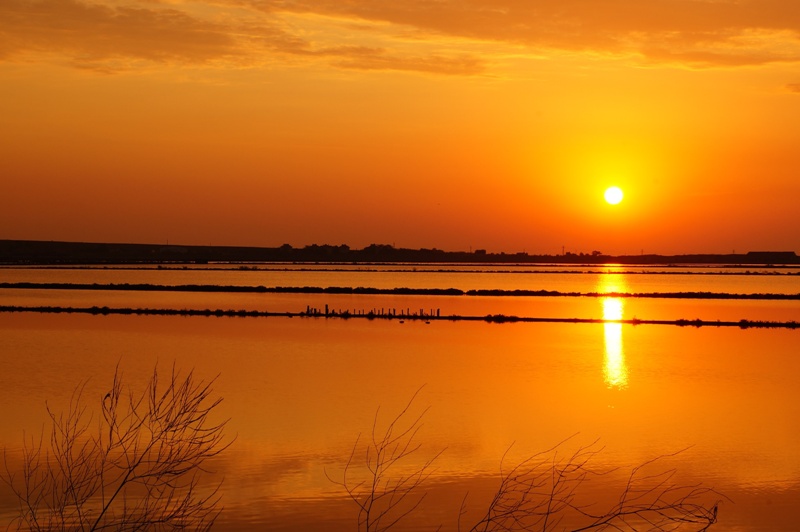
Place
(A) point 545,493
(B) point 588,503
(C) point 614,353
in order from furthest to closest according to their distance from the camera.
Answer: (C) point 614,353 < (B) point 588,503 < (A) point 545,493

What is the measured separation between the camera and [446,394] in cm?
1798

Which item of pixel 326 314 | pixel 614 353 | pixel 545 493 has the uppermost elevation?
pixel 326 314

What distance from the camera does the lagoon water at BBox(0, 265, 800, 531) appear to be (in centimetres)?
1095

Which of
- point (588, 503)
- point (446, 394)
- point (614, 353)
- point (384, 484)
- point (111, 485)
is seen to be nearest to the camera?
point (588, 503)

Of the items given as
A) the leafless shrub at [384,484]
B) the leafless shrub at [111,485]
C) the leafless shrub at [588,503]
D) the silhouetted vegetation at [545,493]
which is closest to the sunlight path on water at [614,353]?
the silhouetted vegetation at [545,493]

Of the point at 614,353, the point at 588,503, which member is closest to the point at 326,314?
the point at 614,353

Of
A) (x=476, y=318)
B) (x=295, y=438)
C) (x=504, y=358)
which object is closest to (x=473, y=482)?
(x=295, y=438)

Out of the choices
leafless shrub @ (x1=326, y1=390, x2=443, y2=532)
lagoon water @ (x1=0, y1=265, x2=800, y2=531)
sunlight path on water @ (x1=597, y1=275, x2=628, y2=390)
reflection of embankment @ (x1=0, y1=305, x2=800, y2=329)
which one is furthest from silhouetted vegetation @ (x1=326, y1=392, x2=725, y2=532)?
reflection of embankment @ (x1=0, y1=305, x2=800, y2=329)

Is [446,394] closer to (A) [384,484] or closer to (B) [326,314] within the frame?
(A) [384,484]

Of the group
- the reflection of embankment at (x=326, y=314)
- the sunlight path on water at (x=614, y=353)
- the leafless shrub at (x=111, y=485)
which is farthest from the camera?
the reflection of embankment at (x=326, y=314)

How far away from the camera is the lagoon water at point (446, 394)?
35.9 feet

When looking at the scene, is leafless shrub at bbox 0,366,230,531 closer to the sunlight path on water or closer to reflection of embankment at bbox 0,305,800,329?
the sunlight path on water

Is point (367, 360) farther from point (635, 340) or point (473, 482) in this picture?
point (473, 482)

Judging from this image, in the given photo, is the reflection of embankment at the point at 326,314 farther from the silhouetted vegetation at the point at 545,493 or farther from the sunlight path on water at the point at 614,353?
the silhouetted vegetation at the point at 545,493
